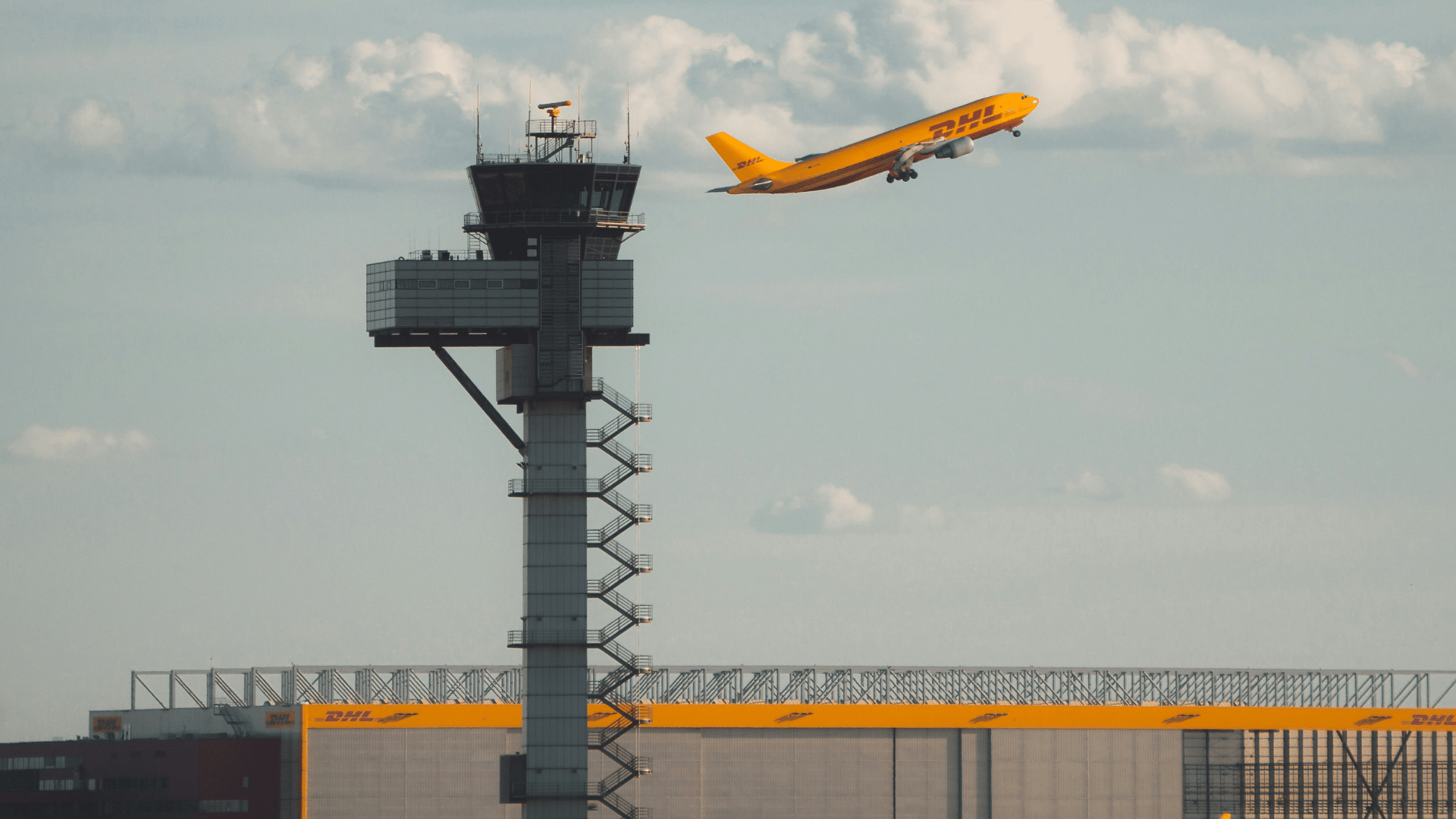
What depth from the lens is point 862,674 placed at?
155m

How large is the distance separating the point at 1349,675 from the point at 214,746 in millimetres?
82876

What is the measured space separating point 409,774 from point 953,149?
5544cm

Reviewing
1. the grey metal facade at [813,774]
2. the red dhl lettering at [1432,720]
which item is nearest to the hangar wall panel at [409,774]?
the grey metal facade at [813,774]

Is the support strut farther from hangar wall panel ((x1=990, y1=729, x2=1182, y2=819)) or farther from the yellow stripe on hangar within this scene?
hangar wall panel ((x1=990, y1=729, x2=1182, y2=819))

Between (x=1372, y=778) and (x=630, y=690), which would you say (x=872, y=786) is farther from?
(x=1372, y=778)

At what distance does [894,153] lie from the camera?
123 metres

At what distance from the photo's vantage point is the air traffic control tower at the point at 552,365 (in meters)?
122

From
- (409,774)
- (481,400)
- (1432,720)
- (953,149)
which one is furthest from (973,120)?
(1432,720)

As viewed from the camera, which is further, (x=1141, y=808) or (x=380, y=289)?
(x=1141, y=808)

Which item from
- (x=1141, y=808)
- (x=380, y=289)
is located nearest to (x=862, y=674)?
(x=1141, y=808)

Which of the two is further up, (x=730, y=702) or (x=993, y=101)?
(x=993, y=101)

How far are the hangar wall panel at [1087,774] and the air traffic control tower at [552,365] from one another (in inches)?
1456

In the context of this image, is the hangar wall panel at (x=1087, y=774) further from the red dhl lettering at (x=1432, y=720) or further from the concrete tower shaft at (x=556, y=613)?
the concrete tower shaft at (x=556, y=613)

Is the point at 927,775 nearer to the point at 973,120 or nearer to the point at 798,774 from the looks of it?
the point at 798,774
